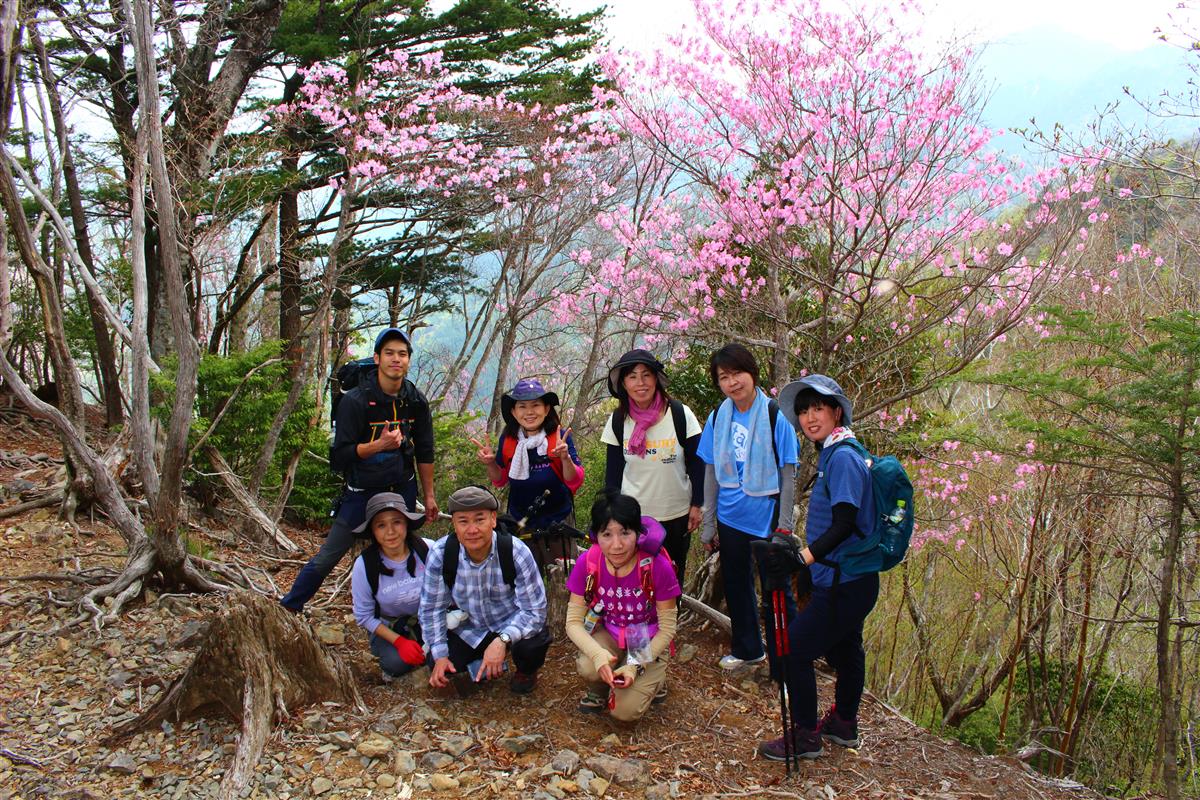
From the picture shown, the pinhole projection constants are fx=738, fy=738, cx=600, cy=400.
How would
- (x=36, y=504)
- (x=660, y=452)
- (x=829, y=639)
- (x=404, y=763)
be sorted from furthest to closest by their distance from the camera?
(x=36, y=504) → (x=660, y=452) → (x=829, y=639) → (x=404, y=763)

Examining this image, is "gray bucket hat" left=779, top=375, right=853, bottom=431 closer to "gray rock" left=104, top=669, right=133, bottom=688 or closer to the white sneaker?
the white sneaker

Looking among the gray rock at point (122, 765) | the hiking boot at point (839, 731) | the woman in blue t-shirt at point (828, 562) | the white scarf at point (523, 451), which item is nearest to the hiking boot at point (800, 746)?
the woman in blue t-shirt at point (828, 562)

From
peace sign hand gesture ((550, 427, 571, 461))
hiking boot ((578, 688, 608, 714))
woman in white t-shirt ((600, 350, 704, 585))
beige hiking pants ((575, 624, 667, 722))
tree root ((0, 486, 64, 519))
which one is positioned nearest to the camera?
beige hiking pants ((575, 624, 667, 722))

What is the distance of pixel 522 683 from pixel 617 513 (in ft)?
3.48

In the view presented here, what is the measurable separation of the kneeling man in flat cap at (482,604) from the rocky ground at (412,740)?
0.21m

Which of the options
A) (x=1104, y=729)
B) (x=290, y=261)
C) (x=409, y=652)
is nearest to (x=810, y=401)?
(x=409, y=652)

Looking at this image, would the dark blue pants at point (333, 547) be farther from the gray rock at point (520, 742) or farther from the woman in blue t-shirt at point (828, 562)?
the woman in blue t-shirt at point (828, 562)

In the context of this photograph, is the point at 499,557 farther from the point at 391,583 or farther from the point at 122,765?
the point at 122,765

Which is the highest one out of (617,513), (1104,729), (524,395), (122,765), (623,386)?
(623,386)

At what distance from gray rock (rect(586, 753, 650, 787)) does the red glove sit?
100cm

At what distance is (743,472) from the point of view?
12.2ft

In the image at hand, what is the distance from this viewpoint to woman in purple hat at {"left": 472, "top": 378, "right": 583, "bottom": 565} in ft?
13.4

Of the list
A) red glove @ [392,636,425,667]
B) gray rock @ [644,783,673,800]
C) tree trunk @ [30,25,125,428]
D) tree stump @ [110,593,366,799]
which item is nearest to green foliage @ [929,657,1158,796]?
gray rock @ [644,783,673,800]

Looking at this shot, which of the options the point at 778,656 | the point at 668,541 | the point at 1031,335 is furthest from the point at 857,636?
the point at 1031,335
